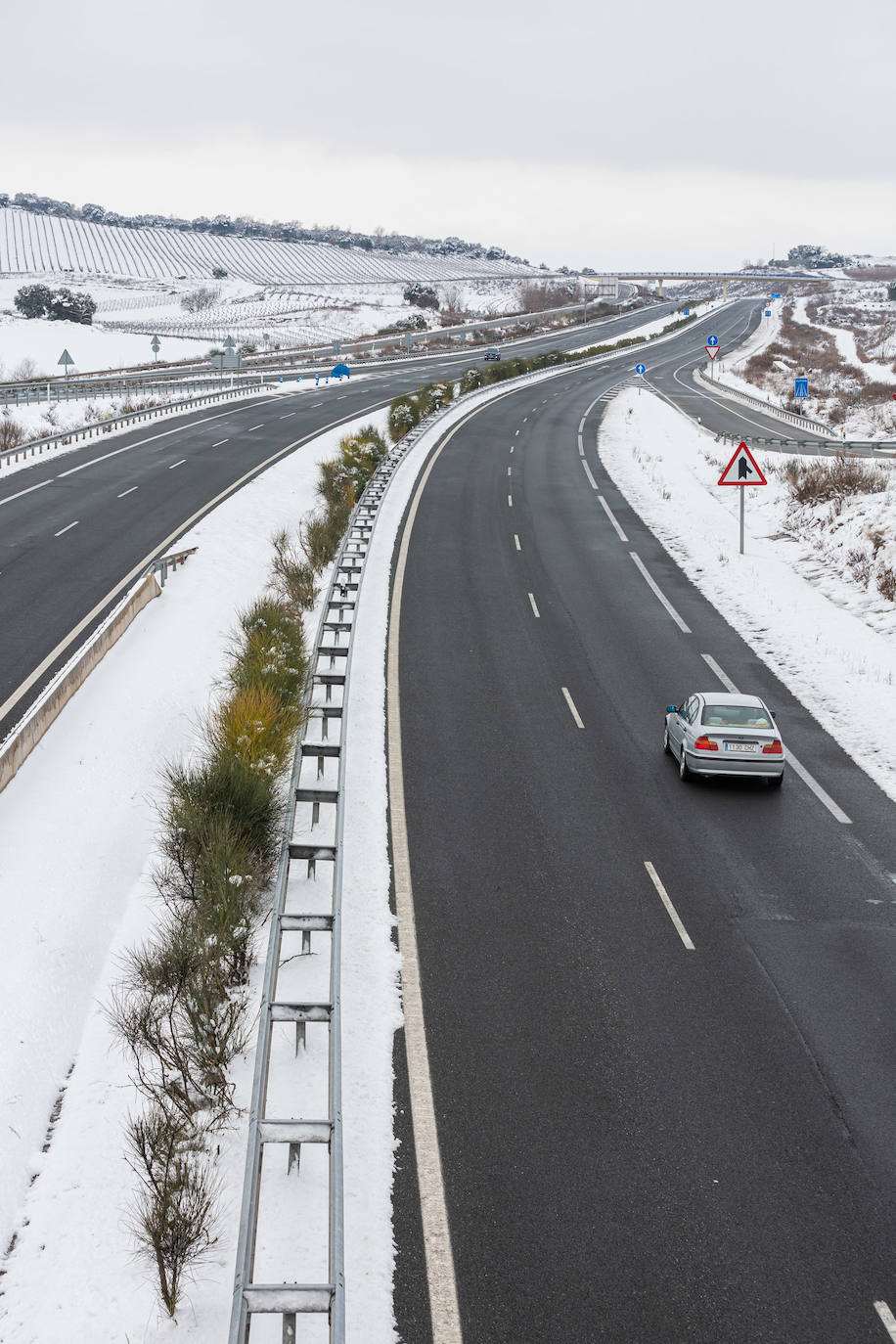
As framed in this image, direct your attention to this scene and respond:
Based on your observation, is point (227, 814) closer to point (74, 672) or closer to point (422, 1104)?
point (422, 1104)

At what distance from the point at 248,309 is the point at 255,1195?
15898cm

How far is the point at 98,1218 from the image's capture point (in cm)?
753

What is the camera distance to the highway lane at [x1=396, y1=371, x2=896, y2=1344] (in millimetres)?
7027

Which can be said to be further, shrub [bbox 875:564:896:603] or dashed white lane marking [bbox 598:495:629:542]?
dashed white lane marking [bbox 598:495:629:542]

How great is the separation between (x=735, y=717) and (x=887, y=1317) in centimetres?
926

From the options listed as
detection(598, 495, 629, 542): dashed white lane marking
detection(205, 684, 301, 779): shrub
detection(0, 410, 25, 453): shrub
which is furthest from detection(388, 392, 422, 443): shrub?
detection(205, 684, 301, 779): shrub

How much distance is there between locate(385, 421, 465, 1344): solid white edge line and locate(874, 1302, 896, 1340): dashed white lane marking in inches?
97.9

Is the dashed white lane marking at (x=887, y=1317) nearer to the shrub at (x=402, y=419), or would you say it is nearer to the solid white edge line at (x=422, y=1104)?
the solid white edge line at (x=422, y=1104)

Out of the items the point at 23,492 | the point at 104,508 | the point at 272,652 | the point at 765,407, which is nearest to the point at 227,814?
the point at 272,652

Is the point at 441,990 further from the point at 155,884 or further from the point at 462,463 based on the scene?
the point at 462,463

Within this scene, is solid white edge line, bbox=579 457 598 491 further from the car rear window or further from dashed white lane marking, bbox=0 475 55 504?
the car rear window

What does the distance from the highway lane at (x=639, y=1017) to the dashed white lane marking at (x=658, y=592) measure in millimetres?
2744

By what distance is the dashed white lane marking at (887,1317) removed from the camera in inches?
259

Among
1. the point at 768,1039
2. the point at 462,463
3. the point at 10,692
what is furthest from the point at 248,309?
the point at 768,1039
